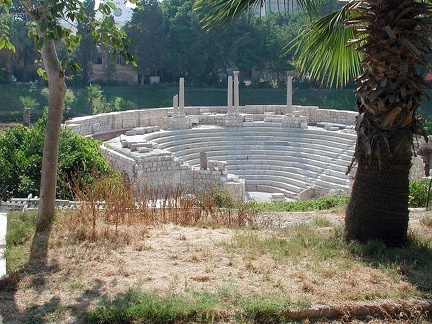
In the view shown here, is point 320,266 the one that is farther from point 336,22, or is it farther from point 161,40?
point 161,40

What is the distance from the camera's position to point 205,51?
1702 inches

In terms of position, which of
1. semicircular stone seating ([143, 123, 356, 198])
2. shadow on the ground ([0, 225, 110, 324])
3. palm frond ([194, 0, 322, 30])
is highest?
palm frond ([194, 0, 322, 30])

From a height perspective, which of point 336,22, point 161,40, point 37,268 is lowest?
point 37,268

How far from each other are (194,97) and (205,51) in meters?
3.44

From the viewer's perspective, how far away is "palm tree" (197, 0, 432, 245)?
245 inches

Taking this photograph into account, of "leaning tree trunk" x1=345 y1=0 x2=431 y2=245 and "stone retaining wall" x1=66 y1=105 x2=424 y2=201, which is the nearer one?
"leaning tree trunk" x1=345 y1=0 x2=431 y2=245

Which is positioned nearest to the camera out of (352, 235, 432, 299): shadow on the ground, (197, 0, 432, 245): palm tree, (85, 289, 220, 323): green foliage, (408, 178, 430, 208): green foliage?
(85, 289, 220, 323): green foliage

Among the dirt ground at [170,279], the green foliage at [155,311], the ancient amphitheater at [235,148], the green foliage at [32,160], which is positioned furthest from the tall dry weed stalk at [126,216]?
the ancient amphitheater at [235,148]

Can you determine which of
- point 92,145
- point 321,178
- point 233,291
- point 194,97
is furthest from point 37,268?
point 194,97

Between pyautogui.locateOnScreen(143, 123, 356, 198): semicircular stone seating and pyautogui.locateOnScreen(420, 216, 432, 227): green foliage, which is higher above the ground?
pyautogui.locateOnScreen(420, 216, 432, 227): green foliage

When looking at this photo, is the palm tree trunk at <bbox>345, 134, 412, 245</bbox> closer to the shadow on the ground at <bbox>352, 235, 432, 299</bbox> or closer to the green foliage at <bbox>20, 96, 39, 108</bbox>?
the shadow on the ground at <bbox>352, 235, 432, 299</bbox>

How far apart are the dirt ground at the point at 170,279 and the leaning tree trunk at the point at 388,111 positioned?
872 millimetres

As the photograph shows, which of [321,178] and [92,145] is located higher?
[92,145]

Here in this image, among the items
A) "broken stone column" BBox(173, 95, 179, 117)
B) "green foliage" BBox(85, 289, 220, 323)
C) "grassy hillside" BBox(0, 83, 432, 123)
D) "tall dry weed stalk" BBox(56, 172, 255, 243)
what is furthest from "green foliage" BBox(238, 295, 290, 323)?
"grassy hillside" BBox(0, 83, 432, 123)
